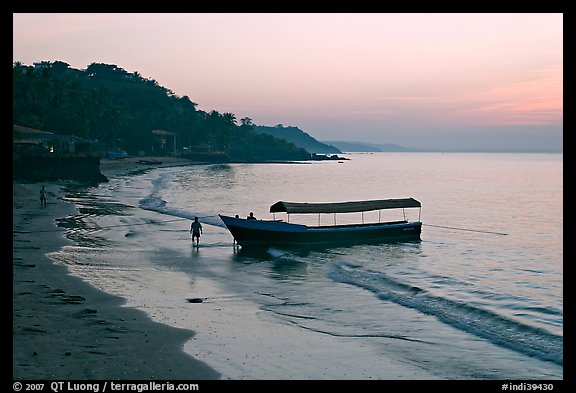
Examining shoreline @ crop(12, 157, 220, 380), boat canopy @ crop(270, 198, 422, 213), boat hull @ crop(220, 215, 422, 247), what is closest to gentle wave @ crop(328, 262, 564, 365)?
boat hull @ crop(220, 215, 422, 247)

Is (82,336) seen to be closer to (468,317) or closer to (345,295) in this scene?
(345,295)

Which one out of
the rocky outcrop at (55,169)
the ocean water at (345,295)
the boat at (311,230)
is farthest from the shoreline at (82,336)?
the rocky outcrop at (55,169)

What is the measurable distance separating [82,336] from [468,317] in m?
11.8

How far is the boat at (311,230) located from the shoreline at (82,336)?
1063cm

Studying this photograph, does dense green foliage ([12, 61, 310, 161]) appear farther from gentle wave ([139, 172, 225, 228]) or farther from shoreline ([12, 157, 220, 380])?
shoreline ([12, 157, 220, 380])

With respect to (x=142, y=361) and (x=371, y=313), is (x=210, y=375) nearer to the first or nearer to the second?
(x=142, y=361)

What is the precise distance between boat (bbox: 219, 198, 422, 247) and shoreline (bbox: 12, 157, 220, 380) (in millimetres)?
10629

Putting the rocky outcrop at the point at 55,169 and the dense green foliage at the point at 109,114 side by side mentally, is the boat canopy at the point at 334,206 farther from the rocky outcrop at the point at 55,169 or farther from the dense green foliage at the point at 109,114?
the dense green foliage at the point at 109,114

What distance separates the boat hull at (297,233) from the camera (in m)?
28.7

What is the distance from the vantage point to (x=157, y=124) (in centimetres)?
16375

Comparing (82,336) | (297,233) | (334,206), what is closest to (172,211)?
(334,206)

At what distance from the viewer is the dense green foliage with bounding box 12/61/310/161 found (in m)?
81.2

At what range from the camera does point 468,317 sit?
17.4 metres
